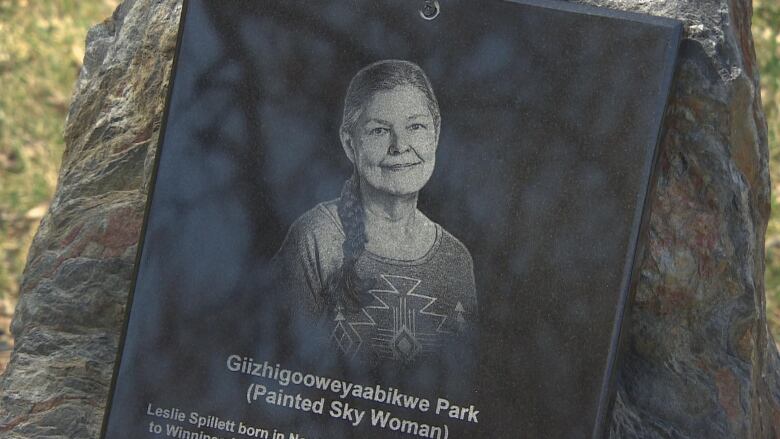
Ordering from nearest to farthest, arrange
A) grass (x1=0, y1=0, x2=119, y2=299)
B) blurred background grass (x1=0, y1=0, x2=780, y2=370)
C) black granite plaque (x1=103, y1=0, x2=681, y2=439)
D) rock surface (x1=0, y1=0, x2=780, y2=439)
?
1. black granite plaque (x1=103, y1=0, x2=681, y2=439)
2. rock surface (x1=0, y1=0, x2=780, y2=439)
3. blurred background grass (x1=0, y1=0, x2=780, y2=370)
4. grass (x1=0, y1=0, x2=119, y2=299)

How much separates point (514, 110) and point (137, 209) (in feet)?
2.51

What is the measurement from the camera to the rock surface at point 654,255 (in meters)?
1.88

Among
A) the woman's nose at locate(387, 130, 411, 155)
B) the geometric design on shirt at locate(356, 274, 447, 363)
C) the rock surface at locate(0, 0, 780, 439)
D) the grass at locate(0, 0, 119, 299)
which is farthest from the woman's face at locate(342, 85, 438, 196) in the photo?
the grass at locate(0, 0, 119, 299)

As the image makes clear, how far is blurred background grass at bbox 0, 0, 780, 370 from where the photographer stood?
135 inches

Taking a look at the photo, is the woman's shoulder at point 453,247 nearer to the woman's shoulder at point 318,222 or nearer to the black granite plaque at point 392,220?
the black granite plaque at point 392,220

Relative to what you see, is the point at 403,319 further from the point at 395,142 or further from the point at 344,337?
the point at 395,142

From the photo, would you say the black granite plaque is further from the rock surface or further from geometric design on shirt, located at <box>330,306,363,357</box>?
the rock surface

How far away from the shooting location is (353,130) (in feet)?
5.96

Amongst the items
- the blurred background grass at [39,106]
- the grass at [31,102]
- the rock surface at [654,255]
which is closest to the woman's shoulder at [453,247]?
the rock surface at [654,255]

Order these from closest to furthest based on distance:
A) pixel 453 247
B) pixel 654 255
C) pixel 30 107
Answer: pixel 453 247 → pixel 654 255 → pixel 30 107

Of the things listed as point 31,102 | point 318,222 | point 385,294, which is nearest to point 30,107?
point 31,102

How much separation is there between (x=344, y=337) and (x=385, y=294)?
102mm

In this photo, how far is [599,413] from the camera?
5.74ft

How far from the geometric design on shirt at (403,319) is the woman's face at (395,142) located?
166 mm
